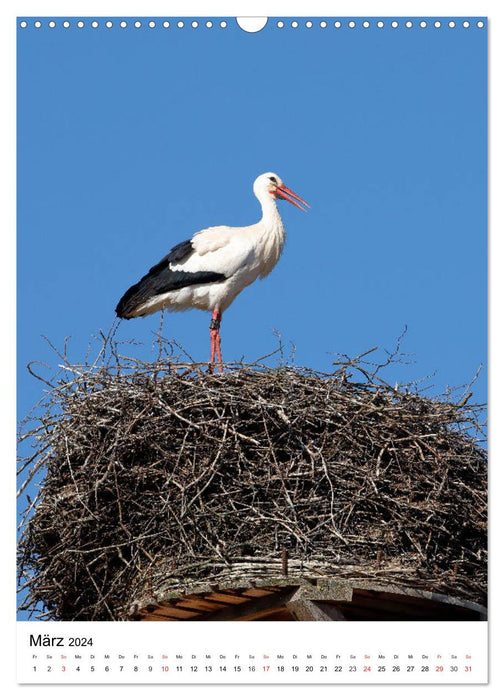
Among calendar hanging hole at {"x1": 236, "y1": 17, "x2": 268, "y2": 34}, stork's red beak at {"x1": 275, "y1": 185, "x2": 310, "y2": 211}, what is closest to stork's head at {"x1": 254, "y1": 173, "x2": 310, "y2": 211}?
stork's red beak at {"x1": 275, "y1": 185, "x2": 310, "y2": 211}

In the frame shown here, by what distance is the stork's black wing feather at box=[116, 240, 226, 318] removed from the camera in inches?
260

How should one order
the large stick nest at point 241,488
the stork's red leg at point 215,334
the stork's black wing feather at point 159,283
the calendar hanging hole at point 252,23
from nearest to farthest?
the calendar hanging hole at point 252,23, the large stick nest at point 241,488, the stork's black wing feather at point 159,283, the stork's red leg at point 215,334

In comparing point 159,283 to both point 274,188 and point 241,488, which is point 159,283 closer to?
point 274,188

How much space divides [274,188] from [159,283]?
108cm

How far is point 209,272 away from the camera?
6645 millimetres

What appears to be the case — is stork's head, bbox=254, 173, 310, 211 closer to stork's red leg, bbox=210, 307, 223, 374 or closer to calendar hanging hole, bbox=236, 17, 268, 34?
stork's red leg, bbox=210, 307, 223, 374

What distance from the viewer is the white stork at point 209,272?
664 cm

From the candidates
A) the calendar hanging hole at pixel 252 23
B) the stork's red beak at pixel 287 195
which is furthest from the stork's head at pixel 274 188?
the calendar hanging hole at pixel 252 23

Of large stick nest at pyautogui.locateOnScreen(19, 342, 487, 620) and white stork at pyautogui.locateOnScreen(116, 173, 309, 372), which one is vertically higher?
white stork at pyautogui.locateOnScreen(116, 173, 309, 372)

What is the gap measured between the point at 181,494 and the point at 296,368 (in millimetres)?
843

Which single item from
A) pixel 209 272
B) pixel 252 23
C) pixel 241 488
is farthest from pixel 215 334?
pixel 252 23

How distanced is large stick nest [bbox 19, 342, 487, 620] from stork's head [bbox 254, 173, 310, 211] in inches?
89.3

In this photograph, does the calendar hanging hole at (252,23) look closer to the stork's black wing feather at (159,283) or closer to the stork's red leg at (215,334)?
the stork's black wing feather at (159,283)

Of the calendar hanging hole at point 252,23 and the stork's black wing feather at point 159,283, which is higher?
the calendar hanging hole at point 252,23
